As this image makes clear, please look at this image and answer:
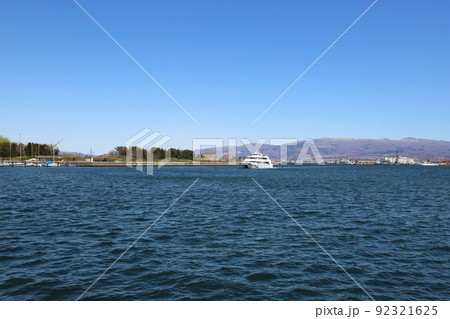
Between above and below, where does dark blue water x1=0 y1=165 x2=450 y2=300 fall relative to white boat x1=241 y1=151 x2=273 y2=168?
below

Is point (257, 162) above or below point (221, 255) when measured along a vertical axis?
above

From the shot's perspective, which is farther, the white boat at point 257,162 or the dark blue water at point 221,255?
the white boat at point 257,162

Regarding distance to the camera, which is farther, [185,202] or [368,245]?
[185,202]

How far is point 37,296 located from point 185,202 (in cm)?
2445

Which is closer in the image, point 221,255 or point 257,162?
point 221,255

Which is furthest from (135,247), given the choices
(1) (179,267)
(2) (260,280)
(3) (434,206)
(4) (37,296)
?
(3) (434,206)

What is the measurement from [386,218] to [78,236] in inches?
907

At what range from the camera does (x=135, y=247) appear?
1683 cm

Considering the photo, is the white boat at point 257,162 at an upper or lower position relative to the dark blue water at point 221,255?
upper

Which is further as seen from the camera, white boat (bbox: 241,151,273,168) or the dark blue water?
white boat (bbox: 241,151,273,168)
